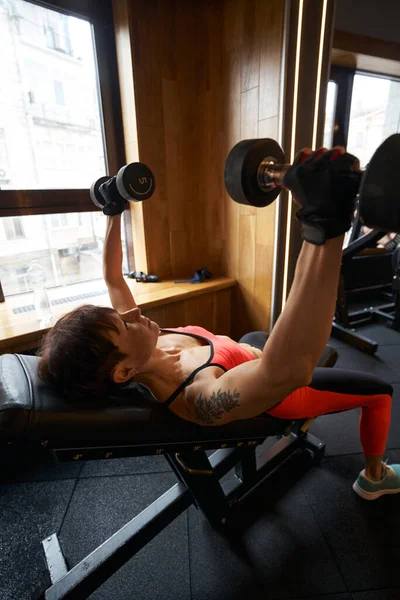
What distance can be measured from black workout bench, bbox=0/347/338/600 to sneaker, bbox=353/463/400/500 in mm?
479

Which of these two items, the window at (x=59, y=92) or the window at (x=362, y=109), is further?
the window at (x=362, y=109)

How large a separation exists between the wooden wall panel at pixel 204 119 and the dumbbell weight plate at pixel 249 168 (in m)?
1.38

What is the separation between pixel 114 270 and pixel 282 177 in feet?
2.94

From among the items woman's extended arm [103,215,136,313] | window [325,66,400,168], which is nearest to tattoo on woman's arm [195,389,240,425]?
woman's extended arm [103,215,136,313]

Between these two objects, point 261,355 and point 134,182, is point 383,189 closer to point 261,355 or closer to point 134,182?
point 261,355

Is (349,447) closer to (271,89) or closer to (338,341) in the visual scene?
(338,341)

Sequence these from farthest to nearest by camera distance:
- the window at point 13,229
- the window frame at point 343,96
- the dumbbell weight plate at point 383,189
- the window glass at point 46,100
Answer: the window frame at point 343,96 → the window at point 13,229 → the window glass at point 46,100 → the dumbbell weight plate at point 383,189

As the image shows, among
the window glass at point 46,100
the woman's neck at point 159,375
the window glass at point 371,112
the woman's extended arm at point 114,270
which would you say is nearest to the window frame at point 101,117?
the window glass at point 46,100

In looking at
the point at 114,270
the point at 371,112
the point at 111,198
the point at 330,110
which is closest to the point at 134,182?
the point at 111,198

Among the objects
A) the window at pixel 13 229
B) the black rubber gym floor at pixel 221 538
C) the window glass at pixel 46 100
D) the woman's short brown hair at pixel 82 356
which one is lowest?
the black rubber gym floor at pixel 221 538

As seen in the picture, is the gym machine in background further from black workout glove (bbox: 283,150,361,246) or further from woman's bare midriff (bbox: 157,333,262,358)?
woman's bare midriff (bbox: 157,333,262,358)

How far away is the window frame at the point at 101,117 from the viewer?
74.9 inches

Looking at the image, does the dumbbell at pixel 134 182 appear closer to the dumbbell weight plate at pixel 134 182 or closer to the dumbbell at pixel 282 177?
the dumbbell weight plate at pixel 134 182

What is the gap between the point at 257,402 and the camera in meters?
0.72
